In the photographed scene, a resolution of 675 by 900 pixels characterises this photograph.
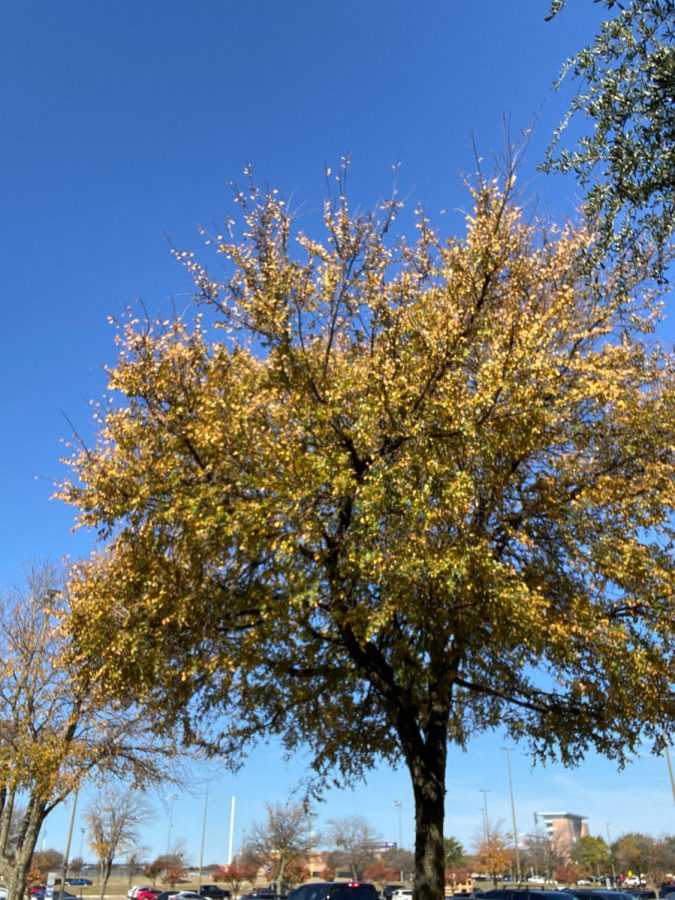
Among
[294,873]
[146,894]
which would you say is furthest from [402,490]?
[294,873]

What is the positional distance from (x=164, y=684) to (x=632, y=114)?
1027cm

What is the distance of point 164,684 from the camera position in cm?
1292

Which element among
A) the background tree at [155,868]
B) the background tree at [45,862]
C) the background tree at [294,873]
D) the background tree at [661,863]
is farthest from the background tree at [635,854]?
the background tree at [45,862]

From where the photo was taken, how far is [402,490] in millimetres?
10359

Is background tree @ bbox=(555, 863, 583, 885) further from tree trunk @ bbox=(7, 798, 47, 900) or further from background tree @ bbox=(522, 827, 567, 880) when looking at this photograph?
tree trunk @ bbox=(7, 798, 47, 900)

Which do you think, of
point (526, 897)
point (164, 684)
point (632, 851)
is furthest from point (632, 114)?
point (632, 851)

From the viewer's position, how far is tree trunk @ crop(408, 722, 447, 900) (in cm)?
1261

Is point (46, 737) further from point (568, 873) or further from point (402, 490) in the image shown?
point (568, 873)

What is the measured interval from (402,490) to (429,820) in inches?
240

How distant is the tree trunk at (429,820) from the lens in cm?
1261

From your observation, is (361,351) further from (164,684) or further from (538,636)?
(164,684)

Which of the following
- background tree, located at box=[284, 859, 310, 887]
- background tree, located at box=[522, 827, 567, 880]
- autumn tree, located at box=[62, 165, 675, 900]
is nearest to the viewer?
autumn tree, located at box=[62, 165, 675, 900]

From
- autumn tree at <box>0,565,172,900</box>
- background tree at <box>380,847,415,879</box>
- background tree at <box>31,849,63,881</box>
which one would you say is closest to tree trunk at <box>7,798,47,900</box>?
autumn tree at <box>0,565,172,900</box>

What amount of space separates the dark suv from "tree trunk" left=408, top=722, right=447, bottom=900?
4.31 meters
